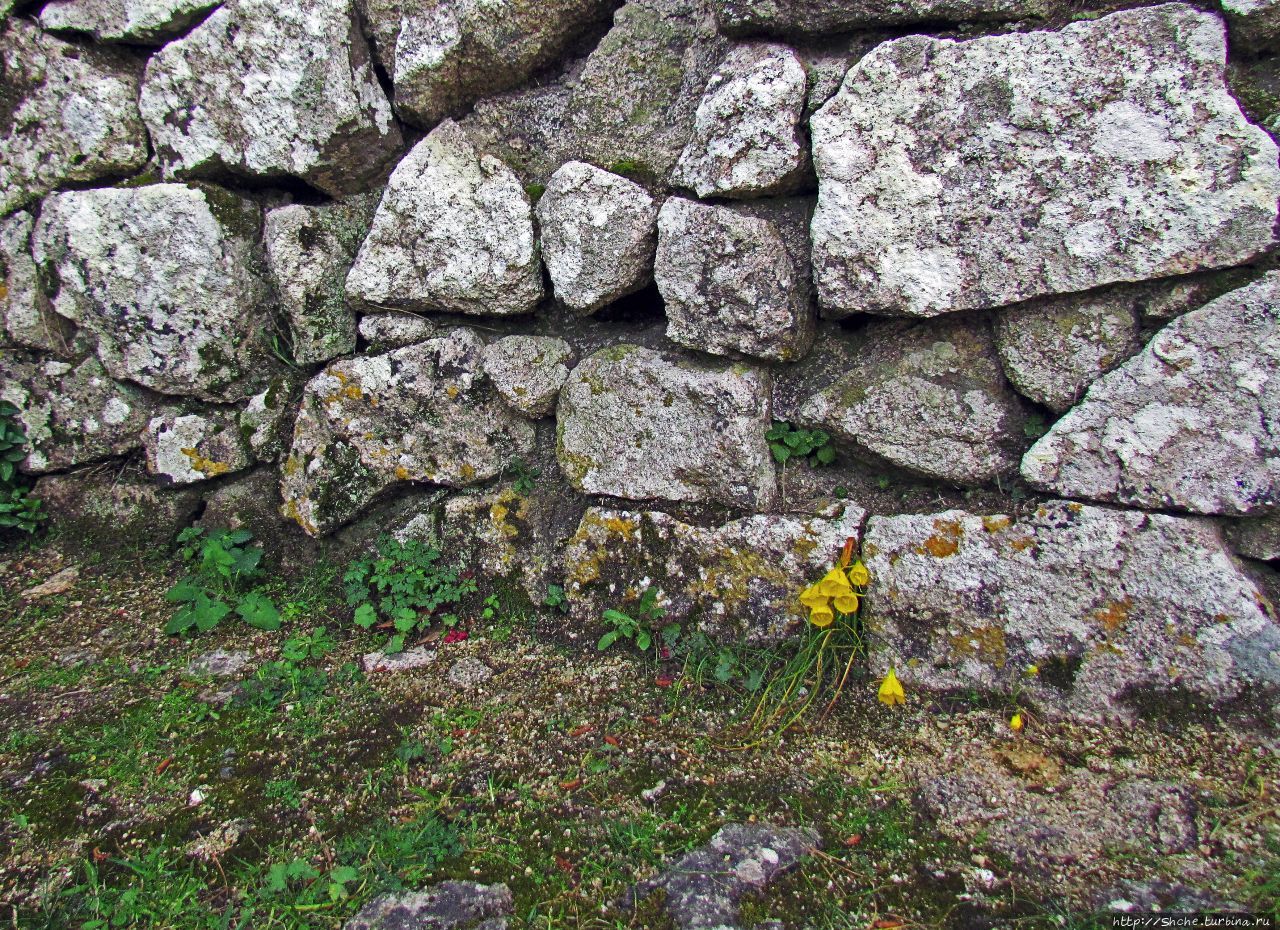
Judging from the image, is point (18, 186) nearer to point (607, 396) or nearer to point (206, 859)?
point (607, 396)

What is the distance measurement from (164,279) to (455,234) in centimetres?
113

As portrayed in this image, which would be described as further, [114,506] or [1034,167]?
[114,506]

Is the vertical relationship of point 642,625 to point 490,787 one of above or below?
above

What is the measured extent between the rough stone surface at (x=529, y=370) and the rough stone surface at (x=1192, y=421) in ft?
5.19

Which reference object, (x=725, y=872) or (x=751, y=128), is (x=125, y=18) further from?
(x=725, y=872)

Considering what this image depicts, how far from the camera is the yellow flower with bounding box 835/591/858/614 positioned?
89.3 inches

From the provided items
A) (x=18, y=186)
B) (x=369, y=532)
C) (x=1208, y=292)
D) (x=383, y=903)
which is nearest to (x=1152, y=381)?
(x=1208, y=292)

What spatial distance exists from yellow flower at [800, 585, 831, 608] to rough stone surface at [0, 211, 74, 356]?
298 cm

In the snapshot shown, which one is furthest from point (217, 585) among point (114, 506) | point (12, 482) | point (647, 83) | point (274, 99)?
point (647, 83)

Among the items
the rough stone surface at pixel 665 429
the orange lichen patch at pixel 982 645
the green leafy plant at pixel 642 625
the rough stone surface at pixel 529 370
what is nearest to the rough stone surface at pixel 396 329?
the rough stone surface at pixel 529 370

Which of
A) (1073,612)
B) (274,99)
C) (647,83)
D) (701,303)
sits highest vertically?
(274,99)

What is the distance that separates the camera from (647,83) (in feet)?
8.50

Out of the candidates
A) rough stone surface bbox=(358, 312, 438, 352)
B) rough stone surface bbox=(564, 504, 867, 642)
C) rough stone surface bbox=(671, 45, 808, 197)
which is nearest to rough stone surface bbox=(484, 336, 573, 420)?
rough stone surface bbox=(358, 312, 438, 352)

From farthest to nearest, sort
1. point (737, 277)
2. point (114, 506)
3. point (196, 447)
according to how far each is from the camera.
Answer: point (114, 506) → point (196, 447) → point (737, 277)
